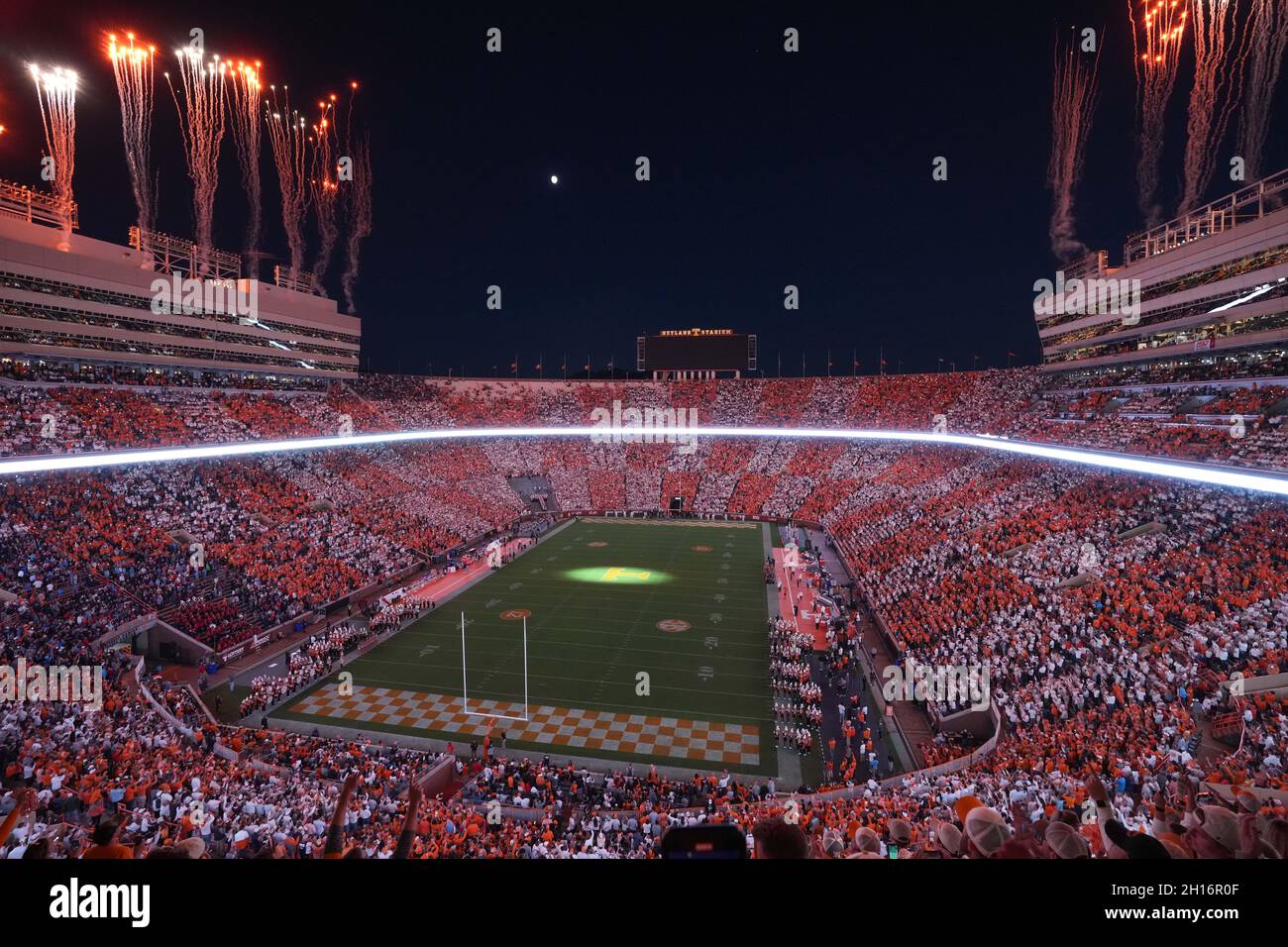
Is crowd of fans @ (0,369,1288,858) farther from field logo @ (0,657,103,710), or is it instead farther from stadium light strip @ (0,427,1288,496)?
stadium light strip @ (0,427,1288,496)

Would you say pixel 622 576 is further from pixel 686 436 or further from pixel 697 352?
pixel 697 352

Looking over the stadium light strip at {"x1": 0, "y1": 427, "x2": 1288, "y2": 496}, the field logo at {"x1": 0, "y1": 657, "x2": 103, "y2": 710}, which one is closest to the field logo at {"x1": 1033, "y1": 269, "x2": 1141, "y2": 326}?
the stadium light strip at {"x1": 0, "y1": 427, "x2": 1288, "y2": 496}

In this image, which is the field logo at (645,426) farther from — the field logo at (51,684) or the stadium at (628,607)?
the field logo at (51,684)


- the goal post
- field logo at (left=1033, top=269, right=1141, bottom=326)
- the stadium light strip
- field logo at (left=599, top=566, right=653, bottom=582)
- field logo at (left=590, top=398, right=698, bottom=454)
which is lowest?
the goal post

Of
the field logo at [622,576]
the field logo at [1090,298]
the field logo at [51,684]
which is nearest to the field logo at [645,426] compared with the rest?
the field logo at [622,576]

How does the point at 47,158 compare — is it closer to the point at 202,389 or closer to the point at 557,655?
the point at 202,389

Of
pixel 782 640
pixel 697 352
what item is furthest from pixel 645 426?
pixel 782 640
